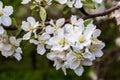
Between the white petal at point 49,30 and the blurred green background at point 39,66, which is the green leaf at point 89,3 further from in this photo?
the blurred green background at point 39,66

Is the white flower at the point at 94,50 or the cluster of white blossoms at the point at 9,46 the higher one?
the white flower at the point at 94,50

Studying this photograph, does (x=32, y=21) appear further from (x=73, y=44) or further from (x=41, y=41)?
(x=73, y=44)

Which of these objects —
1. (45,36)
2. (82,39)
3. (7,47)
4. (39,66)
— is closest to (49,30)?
(45,36)

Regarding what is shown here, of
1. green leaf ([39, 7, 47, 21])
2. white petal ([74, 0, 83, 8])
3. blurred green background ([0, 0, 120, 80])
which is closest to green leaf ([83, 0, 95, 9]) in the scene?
white petal ([74, 0, 83, 8])

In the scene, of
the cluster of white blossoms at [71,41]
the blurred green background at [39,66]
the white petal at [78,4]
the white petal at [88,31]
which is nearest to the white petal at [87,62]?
the cluster of white blossoms at [71,41]

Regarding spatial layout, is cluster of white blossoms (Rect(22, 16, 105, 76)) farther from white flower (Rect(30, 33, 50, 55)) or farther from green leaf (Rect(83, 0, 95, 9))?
green leaf (Rect(83, 0, 95, 9))

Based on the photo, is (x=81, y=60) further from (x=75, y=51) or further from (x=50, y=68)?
(x=50, y=68)
